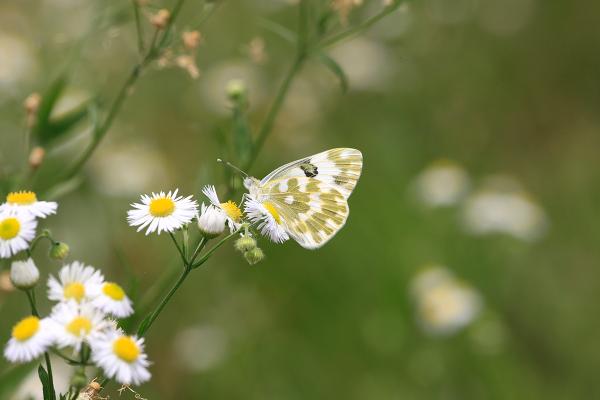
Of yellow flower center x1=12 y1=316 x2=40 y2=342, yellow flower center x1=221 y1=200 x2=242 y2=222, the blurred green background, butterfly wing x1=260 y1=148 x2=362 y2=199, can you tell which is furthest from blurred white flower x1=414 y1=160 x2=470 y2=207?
yellow flower center x1=12 y1=316 x2=40 y2=342

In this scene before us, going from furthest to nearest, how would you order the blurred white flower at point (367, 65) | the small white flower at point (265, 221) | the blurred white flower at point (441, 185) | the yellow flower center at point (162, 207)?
the blurred white flower at point (367, 65) → the blurred white flower at point (441, 185) → the small white flower at point (265, 221) → the yellow flower center at point (162, 207)

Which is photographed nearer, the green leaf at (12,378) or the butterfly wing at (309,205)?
the green leaf at (12,378)

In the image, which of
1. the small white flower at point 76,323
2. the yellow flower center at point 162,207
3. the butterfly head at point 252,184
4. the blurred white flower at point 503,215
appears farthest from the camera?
the blurred white flower at point 503,215

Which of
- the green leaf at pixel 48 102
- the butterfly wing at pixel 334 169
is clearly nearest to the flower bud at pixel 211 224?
the butterfly wing at pixel 334 169

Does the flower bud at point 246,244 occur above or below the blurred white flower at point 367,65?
above

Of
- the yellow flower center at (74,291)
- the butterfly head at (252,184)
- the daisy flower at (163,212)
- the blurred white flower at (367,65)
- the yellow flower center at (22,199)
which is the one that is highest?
the yellow flower center at (74,291)

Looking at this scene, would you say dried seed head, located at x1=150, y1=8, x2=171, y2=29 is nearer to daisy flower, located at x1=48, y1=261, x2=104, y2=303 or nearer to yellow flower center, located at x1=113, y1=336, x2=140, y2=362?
daisy flower, located at x1=48, y1=261, x2=104, y2=303

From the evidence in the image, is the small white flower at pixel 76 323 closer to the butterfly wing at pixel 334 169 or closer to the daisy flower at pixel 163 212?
the daisy flower at pixel 163 212

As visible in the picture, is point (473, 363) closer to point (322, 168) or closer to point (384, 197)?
point (384, 197)
